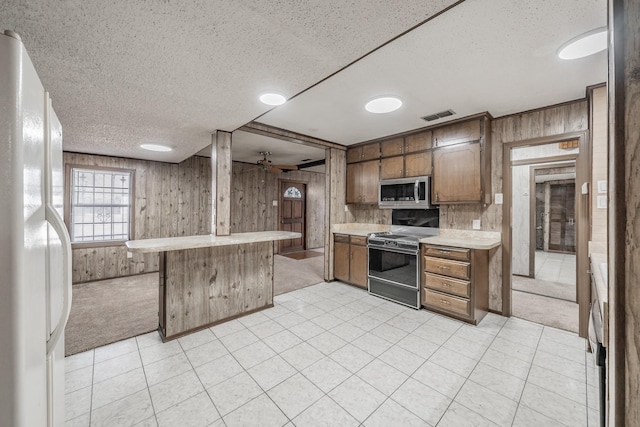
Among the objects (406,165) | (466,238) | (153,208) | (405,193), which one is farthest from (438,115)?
(153,208)

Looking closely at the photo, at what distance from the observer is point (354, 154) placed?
4539 millimetres

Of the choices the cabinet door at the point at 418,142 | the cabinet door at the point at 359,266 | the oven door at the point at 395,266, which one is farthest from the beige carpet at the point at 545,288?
the cabinet door at the point at 418,142

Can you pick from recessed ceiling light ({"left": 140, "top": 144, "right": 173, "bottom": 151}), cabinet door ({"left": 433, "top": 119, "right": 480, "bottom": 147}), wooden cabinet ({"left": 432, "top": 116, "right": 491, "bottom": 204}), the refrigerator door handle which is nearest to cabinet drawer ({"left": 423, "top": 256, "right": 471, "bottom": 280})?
wooden cabinet ({"left": 432, "top": 116, "right": 491, "bottom": 204})

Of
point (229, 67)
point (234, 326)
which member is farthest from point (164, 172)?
point (229, 67)

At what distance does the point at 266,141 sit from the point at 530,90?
3518 millimetres

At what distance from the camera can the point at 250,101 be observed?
89.0 inches

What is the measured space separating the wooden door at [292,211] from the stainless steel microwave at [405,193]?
Answer: 12.3ft

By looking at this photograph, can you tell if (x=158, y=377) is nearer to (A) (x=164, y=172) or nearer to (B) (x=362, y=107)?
(B) (x=362, y=107)

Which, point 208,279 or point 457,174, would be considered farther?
point 457,174

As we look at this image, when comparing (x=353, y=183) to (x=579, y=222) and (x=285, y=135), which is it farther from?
(x=579, y=222)

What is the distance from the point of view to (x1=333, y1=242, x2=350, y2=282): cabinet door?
4219 mm

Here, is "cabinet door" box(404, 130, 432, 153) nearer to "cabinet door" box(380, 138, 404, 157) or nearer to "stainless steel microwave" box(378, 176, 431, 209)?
"cabinet door" box(380, 138, 404, 157)

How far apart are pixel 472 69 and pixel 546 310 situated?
3156 millimetres

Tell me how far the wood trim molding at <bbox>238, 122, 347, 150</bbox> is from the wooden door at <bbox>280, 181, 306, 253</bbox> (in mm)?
3083
